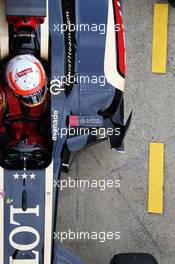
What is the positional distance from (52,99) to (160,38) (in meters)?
1.02

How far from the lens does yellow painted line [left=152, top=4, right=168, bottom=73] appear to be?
4688 mm

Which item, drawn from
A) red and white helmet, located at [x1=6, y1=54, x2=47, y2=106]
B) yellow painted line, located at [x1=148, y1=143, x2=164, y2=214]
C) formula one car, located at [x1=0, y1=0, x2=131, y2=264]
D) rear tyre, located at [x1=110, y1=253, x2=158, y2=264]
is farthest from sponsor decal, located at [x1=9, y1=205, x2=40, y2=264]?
yellow painted line, located at [x1=148, y1=143, x2=164, y2=214]

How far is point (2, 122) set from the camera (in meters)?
4.14

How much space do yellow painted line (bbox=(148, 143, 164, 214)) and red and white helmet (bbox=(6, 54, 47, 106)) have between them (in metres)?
1.02

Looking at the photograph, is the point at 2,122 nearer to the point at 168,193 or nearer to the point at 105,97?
the point at 105,97

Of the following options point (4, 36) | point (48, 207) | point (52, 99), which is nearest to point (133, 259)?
point (48, 207)

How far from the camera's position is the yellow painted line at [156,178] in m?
4.63

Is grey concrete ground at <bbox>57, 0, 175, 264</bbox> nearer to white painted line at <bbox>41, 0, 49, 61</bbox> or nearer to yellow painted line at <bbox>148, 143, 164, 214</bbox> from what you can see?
yellow painted line at <bbox>148, 143, 164, 214</bbox>

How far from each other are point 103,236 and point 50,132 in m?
0.85

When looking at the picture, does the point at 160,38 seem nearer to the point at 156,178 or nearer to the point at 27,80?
the point at 156,178

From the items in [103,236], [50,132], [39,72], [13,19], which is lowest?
[103,236]

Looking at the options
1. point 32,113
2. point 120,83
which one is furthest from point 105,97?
point 32,113

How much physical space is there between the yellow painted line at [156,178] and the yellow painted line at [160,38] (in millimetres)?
503

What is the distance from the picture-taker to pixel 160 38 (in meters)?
4.71
